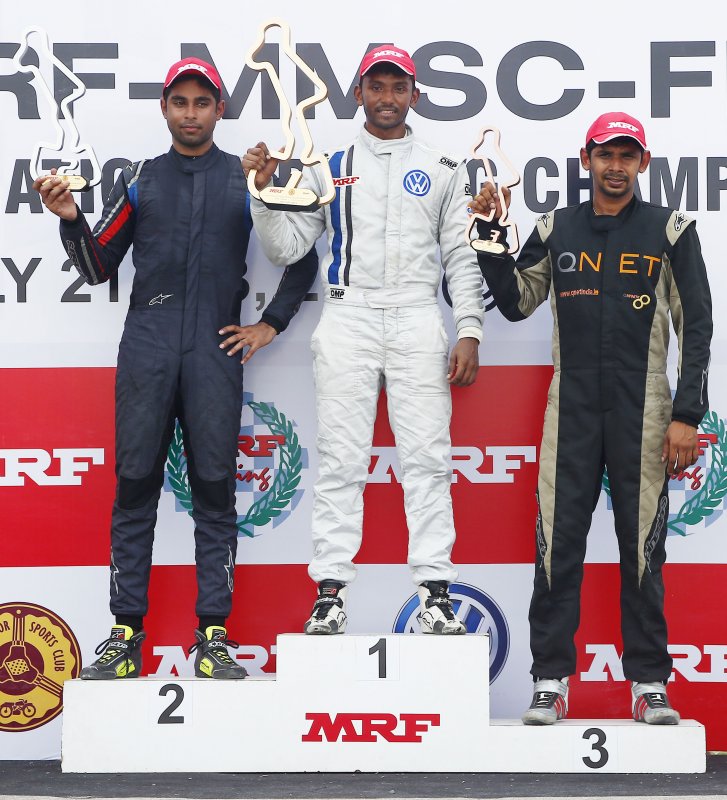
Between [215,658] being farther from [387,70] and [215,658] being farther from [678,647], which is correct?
[387,70]

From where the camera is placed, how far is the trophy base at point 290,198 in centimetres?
348

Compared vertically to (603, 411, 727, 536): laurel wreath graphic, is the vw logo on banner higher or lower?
higher

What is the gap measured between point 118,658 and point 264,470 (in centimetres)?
83

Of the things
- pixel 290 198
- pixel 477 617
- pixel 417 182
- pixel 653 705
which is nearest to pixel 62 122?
pixel 290 198

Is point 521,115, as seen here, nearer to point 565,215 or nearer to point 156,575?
point 565,215

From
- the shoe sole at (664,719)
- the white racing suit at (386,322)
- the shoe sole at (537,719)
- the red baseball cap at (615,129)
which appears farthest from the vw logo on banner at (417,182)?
the shoe sole at (664,719)

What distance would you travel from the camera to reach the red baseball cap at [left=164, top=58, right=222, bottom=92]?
3750 millimetres

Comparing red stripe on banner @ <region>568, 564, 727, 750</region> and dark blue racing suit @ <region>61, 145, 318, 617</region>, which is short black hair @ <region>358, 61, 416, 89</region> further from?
red stripe on banner @ <region>568, 564, 727, 750</region>

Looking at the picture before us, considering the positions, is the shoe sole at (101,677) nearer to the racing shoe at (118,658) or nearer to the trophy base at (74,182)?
the racing shoe at (118,658)

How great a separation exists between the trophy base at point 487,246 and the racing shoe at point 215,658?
1388mm

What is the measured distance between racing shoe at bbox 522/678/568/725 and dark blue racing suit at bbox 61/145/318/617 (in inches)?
38.2

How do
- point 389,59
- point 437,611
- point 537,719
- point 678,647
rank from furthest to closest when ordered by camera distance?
point 678,647 < point 389,59 < point 437,611 < point 537,719

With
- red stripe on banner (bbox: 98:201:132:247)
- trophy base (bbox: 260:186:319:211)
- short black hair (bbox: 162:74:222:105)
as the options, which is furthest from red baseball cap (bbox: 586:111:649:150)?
red stripe on banner (bbox: 98:201:132:247)

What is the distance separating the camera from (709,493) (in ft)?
13.3
